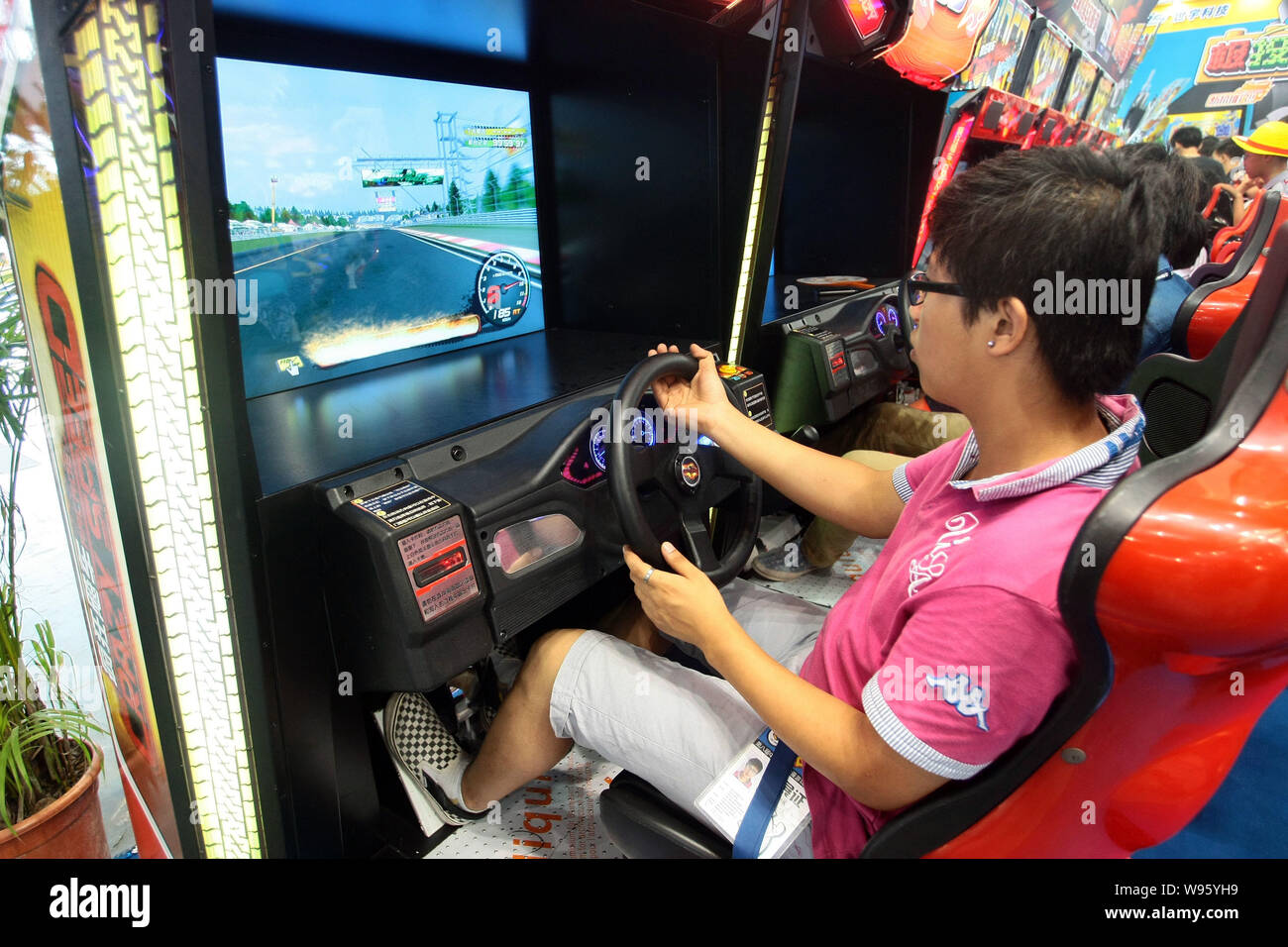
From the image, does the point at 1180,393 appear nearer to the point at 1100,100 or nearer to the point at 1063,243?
the point at 1063,243

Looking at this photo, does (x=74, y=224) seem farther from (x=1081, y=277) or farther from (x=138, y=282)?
(x=1081, y=277)

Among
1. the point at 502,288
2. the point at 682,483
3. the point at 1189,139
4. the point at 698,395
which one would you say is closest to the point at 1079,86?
the point at 1189,139

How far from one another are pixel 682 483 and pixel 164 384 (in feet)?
2.96

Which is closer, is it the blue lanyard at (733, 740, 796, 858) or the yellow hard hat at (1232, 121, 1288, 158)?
the blue lanyard at (733, 740, 796, 858)

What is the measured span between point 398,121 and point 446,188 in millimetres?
184

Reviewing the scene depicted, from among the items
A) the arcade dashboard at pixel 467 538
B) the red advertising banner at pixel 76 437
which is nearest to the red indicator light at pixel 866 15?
the arcade dashboard at pixel 467 538

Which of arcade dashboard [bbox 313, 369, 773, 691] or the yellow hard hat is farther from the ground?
the yellow hard hat

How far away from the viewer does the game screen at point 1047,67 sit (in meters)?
4.73

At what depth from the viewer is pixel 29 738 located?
54.6 inches

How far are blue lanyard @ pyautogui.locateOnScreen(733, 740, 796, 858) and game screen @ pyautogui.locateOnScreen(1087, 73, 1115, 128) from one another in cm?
733

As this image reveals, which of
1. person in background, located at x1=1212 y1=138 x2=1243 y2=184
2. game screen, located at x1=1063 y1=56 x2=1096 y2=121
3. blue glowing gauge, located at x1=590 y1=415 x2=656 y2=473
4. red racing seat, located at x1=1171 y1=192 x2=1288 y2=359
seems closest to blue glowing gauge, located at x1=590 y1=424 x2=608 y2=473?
blue glowing gauge, located at x1=590 y1=415 x2=656 y2=473

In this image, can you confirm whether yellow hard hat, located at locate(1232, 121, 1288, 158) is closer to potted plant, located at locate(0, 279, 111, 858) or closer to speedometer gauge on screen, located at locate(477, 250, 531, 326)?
speedometer gauge on screen, located at locate(477, 250, 531, 326)

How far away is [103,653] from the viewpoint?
1.44 m

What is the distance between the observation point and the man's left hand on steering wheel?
1168 mm
